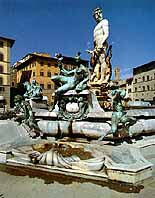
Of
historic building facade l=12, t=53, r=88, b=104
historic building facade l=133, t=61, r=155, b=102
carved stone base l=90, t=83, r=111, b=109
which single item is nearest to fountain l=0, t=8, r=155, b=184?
carved stone base l=90, t=83, r=111, b=109

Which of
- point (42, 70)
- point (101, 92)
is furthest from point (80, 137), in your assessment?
point (42, 70)

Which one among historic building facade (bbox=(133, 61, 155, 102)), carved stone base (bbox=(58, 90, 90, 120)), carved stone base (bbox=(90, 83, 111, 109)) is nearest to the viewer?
carved stone base (bbox=(58, 90, 90, 120))

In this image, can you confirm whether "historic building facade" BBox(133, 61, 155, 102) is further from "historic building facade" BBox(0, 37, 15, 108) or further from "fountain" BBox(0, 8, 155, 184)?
"fountain" BBox(0, 8, 155, 184)

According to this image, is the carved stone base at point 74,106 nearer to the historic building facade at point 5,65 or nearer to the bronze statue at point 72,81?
the bronze statue at point 72,81

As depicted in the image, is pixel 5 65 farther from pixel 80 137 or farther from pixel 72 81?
pixel 80 137

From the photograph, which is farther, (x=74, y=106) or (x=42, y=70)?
(x=42, y=70)

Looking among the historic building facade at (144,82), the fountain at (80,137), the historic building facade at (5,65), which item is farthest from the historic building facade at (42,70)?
the fountain at (80,137)

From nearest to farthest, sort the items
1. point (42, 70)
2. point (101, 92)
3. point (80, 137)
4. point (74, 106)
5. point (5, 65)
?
point (80, 137) < point (74, 106) < point (101, 92) < point (5, 65) < point (42, 70)

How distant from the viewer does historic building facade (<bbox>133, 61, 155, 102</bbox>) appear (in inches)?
2448

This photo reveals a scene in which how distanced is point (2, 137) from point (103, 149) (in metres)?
3.94

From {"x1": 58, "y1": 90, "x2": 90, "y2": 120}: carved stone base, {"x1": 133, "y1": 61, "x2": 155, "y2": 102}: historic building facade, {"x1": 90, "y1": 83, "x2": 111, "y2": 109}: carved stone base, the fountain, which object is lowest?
the fountain

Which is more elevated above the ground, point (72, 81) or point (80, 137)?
point (72, 81)

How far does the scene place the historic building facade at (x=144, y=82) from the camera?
62188 millimetres

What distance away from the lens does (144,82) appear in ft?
214
